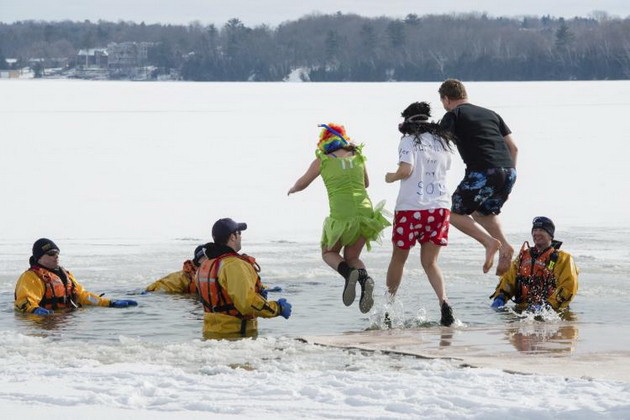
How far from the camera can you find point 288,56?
5551 inches

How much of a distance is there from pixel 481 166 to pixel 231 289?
201 centimetres

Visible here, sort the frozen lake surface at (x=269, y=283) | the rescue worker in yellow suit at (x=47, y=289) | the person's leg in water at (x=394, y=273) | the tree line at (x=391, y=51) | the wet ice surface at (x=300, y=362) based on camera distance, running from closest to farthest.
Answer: the wet ice surface at (x=300, y=362)
the frozen lake surface at (x=269, y=283)
the person's leg in water at (x=394, y=273)
the rescue worker in yellow suit at (x=47, y=289)
the tree line at (x=391, y=51)

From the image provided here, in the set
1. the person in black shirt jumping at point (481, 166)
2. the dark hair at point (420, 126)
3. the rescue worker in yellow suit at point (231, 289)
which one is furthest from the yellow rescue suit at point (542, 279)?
the rescue worker in yellow suit at point (231, 289)

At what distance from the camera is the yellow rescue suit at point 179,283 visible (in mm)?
9688

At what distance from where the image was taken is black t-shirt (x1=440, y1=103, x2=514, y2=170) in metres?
8.11

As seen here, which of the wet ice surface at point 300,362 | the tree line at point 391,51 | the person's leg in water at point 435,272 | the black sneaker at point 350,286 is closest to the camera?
the wet ice surface at point 300,362

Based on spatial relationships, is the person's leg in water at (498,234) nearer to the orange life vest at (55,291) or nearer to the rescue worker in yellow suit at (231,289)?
the rescue worker in yellow suit at (231,289)

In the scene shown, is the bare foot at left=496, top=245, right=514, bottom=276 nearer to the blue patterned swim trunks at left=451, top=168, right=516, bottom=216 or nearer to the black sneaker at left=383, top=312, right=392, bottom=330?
the blue patterned swim trunks at left=451, top=168, right=516, bottom=216

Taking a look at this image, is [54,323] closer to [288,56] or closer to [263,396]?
[263,396]

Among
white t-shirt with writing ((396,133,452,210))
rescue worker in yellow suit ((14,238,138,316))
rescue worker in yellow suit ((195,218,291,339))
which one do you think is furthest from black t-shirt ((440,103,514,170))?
rescue worker in yellow suit ((14,238,138,316))

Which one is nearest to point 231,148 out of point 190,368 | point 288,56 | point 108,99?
point 190,368

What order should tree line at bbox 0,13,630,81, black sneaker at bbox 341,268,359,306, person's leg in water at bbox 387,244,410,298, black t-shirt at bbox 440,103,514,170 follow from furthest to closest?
1. tree line at bbox 0,13,630,81
2. black t-shirt at bbox 440,103,514,170
3. person's leg in water at bbox 387,244,410,298
4. black sneaker at bbox 341,268,359,306

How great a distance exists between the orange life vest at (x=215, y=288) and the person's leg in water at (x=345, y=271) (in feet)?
2.12

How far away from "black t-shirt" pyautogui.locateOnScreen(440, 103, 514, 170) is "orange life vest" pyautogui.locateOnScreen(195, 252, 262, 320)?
5.42 feet
